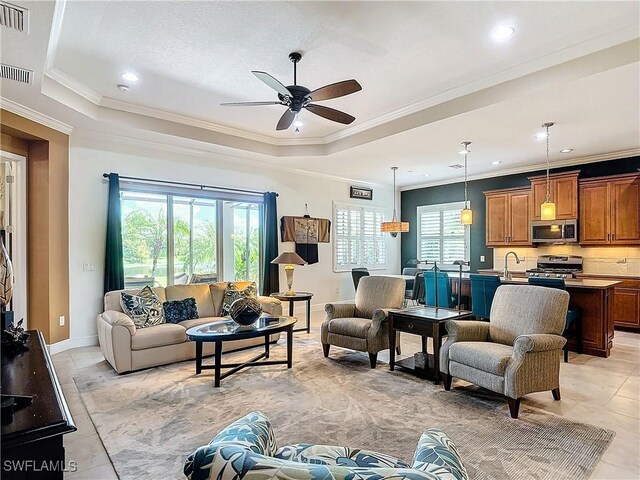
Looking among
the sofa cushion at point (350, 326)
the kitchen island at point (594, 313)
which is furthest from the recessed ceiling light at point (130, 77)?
the kitchen island at point (594, 313)

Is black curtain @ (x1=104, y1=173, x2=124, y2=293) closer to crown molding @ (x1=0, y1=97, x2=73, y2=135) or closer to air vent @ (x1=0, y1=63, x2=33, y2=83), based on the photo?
crown molding @ (x1=0, y1=97, x2=73, y2=135)

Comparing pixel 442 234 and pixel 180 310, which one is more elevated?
pixel 442 234

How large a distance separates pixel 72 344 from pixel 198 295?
175cm

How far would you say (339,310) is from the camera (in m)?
4.59

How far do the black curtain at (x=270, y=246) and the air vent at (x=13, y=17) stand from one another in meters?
4.33

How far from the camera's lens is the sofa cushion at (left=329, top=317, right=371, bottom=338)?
4.11 m

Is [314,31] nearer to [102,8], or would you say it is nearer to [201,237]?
[102,8]

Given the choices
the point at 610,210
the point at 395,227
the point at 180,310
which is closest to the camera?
the point at 180,310

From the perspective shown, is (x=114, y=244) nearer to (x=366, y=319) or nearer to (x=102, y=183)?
(x=102, y=183)

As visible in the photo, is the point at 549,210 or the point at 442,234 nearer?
the point at 549,210

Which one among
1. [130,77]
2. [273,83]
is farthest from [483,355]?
[130,77]

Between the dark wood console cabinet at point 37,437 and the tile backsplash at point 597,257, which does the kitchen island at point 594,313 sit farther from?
the dark wood console cabinet at point 37,437

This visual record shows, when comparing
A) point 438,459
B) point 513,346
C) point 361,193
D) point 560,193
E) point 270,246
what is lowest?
point 513,346

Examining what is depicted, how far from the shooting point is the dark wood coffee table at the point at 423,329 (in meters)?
3.60
